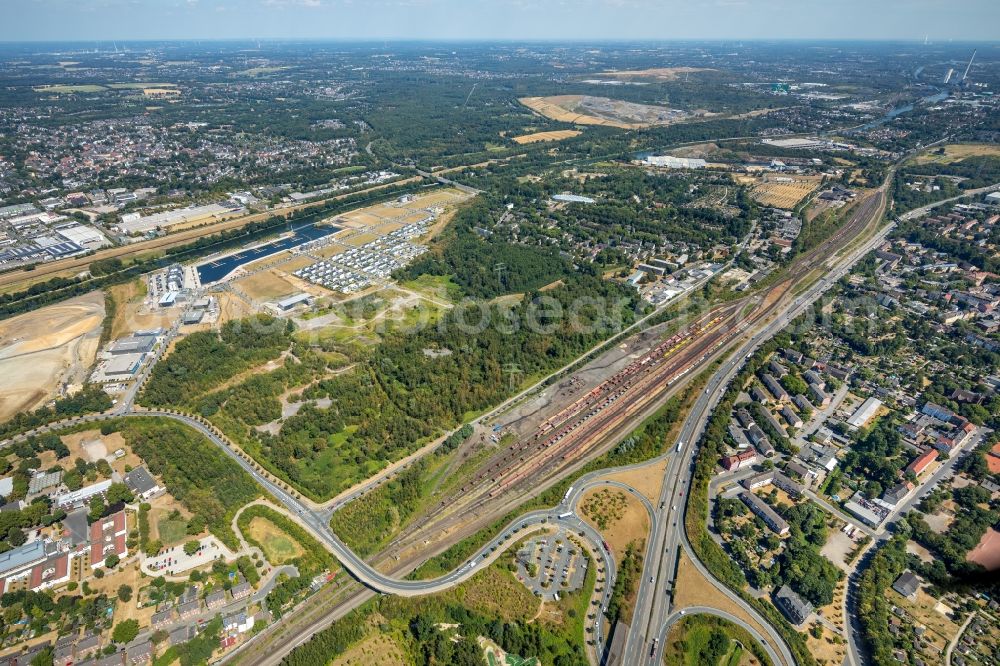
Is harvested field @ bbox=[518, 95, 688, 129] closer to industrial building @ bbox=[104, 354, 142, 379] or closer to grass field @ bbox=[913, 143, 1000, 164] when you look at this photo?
grass field @ bbox=[913, 143, 1000, 164]

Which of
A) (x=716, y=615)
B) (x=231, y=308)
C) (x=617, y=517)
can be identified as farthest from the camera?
(x=231, y=308)

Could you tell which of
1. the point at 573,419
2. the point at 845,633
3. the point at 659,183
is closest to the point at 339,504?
the point at 573,419

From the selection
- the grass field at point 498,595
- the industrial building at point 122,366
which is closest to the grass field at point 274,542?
the grass field at point 498,595

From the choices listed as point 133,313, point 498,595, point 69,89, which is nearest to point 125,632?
point 498,595

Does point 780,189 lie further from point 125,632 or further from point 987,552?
point 125,632

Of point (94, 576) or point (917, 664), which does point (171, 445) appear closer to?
point (94, 576)
